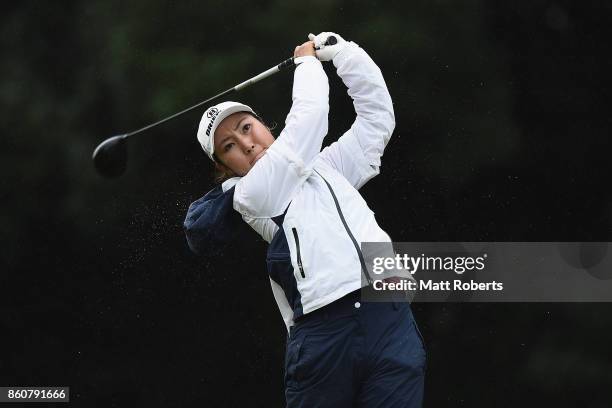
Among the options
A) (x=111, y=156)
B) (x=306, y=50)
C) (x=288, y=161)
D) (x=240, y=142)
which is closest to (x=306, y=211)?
(x=288, y=161)

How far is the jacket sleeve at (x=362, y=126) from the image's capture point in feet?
9.52

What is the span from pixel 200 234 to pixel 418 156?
245cm

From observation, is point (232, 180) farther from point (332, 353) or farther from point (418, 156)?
point (418, 156)

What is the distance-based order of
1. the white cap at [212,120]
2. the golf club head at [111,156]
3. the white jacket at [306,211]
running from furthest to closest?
1. the golf club head at [111,156]
2. the white cap at [212,120]
3. the white jacket at [306,211]

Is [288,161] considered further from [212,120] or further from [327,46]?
[327,46]

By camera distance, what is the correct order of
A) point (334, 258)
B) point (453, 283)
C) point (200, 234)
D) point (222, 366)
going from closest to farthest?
point (334, 258) → point (200, 234) → point (453, 283) → point (222, 366)

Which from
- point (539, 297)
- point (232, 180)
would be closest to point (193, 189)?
point (539, 297)

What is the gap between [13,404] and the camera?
5.37 metres

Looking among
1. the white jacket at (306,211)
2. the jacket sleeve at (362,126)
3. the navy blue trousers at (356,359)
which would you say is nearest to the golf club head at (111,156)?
the white jacket at (306,211)

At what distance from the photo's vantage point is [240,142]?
286 cm

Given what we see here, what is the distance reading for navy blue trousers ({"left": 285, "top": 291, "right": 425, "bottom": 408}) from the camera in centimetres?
A: 260

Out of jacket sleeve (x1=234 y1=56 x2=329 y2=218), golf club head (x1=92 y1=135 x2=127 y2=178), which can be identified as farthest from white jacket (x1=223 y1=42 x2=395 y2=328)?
golf club head (x1=92 y1=135 x2=127 y2=178)

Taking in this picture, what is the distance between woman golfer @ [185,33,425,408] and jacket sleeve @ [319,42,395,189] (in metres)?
0.10

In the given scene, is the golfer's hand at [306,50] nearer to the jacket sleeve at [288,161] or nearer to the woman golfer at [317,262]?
the woman golfer at [317,262]
